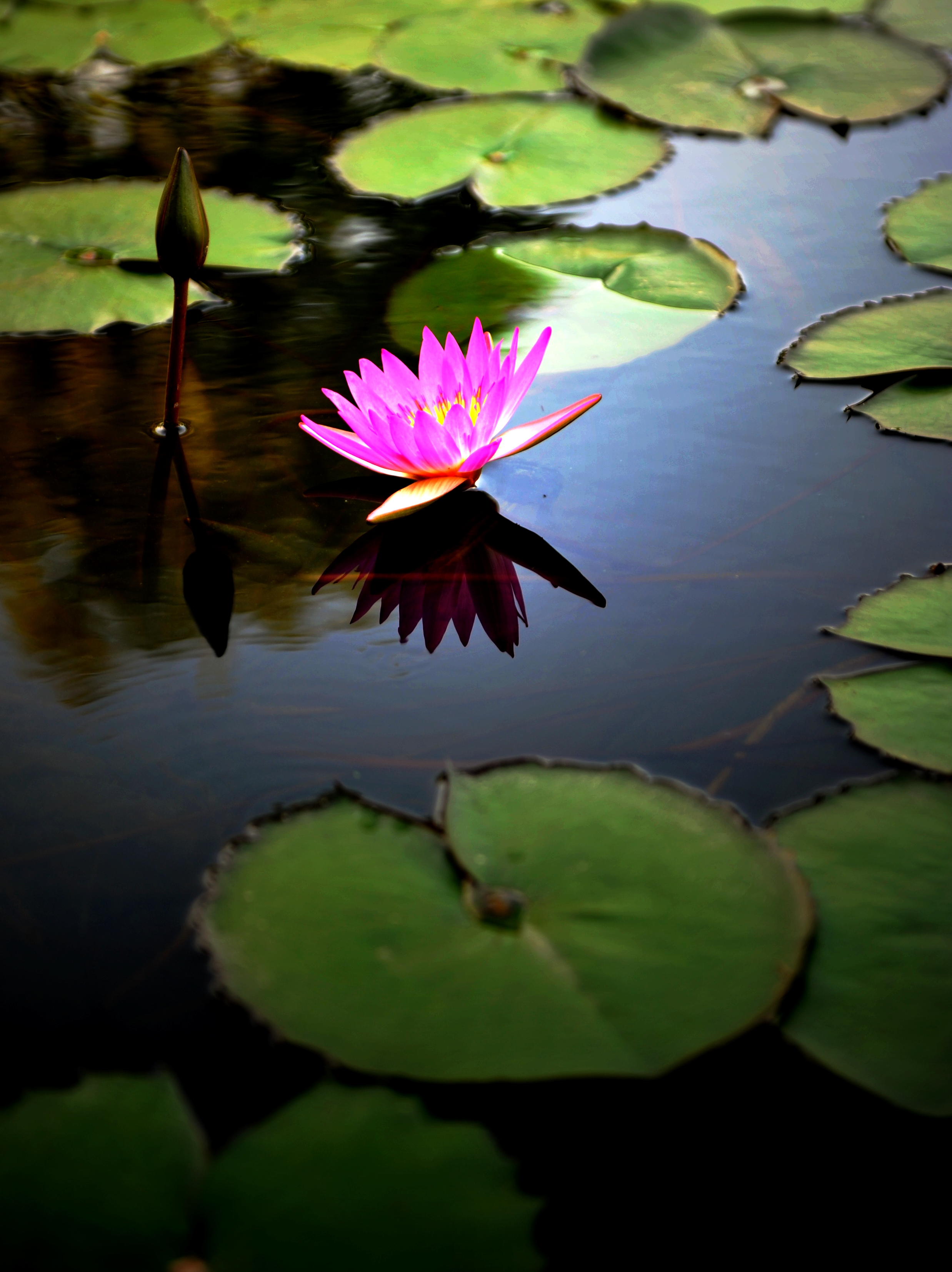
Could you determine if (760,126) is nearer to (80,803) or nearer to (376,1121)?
(80,803)

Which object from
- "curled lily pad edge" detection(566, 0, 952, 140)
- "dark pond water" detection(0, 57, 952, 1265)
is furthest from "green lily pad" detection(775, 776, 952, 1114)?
"curled lily pad edge" detection(566, 0, 952, 140)

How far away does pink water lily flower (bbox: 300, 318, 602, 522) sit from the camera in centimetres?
125

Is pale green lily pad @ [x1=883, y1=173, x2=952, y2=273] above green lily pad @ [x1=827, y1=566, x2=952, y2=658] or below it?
→ above

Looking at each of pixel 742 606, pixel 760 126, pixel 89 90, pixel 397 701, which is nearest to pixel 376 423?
pixel 397 701

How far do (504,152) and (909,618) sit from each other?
157cm

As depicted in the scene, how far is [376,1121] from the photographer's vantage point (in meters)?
0.72

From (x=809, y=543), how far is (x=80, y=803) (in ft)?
2.97

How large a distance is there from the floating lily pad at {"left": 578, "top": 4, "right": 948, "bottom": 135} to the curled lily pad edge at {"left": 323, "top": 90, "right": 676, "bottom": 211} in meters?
0.03

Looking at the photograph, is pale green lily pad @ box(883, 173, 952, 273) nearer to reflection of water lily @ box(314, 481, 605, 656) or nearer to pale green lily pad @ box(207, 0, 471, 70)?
reflection of water lily @ box(314, 481, 605, 656)

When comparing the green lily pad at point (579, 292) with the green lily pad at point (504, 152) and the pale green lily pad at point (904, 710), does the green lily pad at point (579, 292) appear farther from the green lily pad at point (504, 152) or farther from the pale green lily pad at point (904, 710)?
the pale green lily pad at point (904, 710)

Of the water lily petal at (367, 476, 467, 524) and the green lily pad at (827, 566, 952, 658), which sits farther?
the water lily petal at (367, 476, 467, 524)

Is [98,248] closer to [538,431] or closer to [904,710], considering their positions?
[538,431]

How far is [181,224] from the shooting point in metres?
1.32

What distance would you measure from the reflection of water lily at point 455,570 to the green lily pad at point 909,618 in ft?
0.97
